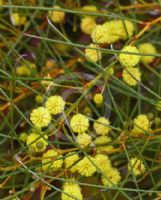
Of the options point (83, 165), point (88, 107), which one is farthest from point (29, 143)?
point (88, 107)

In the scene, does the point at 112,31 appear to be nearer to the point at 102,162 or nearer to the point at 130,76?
the point at 130,76

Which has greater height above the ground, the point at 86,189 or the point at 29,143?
the point at 29,143

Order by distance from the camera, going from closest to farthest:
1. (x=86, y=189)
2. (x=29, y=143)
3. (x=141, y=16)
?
(x=29, y=143), (x=86, y=189), (x=141, y=16)

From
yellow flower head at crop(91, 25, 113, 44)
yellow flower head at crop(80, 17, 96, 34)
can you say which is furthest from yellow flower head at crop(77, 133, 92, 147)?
yellow flower head at crop(80, 17, 96, 34)

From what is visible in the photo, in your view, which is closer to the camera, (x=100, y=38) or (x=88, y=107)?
(x=100, y=38)

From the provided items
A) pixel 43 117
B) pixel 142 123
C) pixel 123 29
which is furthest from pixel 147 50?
pixel 43 117

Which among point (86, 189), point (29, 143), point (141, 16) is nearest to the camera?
point (29, 143)

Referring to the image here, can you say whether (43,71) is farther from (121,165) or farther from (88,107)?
(121,165)
